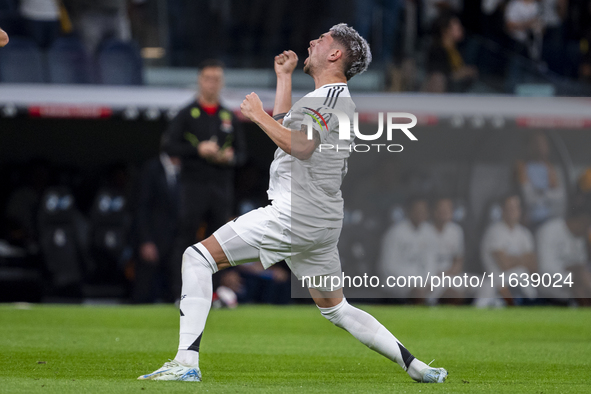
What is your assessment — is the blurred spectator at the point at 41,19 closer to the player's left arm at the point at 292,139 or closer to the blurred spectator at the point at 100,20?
the blurred spectator at the point at 100,20

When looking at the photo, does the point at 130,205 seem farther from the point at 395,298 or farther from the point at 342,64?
the point at 342,64

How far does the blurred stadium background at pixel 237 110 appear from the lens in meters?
11.6

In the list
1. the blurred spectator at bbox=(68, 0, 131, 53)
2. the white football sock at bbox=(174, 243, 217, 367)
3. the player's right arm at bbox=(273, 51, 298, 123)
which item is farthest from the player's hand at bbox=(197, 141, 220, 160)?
the blurred spectator at bbox=(68, 0, 131, 53)

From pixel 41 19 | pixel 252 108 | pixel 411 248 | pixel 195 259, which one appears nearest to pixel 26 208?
pixel 41 19

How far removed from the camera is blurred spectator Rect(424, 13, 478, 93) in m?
12.7

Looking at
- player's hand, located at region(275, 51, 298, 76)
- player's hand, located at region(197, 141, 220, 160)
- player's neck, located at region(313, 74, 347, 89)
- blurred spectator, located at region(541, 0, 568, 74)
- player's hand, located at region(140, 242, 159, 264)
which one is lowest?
player's hand, located at region(140, 242, 159, 264)

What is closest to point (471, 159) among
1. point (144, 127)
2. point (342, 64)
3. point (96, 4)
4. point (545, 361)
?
point (144, 127)

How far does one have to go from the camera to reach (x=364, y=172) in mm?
13141

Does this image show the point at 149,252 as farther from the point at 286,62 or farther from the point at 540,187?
the point at 540,187

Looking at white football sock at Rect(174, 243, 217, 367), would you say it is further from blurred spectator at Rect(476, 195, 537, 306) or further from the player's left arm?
blurred spectator at Rect(476, 195, 537, 306)

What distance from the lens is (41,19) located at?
1255 centimetres

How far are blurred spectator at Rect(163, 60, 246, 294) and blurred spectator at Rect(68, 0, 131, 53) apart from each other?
12.1 ft

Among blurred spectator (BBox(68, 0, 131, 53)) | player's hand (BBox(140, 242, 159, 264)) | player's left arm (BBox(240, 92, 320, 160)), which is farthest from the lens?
blurred spectator (BBox(68, 0, 131, 53))

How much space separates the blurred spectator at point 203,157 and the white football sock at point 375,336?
4.27m
